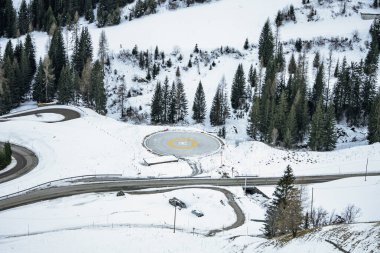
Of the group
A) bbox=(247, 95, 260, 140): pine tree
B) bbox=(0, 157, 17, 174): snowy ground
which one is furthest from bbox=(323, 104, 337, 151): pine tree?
bbox=(0, 157, 17, 174): snowy ground

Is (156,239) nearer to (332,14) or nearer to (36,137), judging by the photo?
(36,137)

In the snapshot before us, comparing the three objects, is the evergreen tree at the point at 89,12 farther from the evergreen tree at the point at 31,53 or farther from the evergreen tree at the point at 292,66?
the evergreen tree at the point at 292,66

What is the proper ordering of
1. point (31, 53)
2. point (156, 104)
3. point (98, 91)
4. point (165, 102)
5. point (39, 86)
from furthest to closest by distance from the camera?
point (31, 53) < point (39, 86) < point (165, 102) < point (98, 91) < point (156, 104)

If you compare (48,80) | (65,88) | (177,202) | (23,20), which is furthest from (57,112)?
(23,20)

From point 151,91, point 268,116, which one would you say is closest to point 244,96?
point 268,116

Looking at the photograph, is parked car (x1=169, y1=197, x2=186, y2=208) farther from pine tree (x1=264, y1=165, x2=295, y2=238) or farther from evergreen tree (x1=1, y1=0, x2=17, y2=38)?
evergreen tree (x1=1, y1=0, x2=17, y2=38)

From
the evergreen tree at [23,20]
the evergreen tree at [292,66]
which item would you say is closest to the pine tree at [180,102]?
the evergreen tree at [292,66]

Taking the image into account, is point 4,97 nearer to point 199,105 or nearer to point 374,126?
point 199,105
